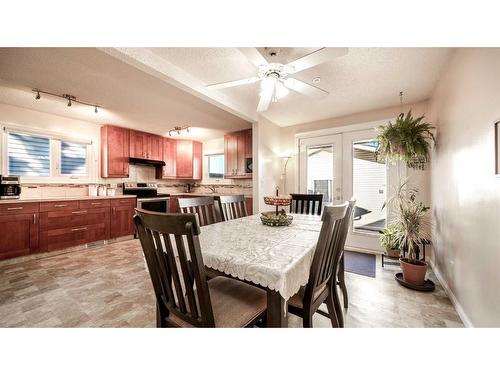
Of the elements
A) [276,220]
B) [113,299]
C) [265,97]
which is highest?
[265,97]

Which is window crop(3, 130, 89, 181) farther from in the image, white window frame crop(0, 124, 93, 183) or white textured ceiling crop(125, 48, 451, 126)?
white textured ceiling crop(125, 48, 451, 126)

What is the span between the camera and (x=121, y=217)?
3.81 m

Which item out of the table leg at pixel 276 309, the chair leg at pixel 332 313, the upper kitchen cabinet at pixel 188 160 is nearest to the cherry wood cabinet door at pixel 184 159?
the upper kitchen cabinet at pixel 188 160

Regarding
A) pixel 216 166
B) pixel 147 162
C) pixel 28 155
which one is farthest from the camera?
pixel 216 166

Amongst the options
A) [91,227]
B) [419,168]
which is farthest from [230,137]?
[419,168]

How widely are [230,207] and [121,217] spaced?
276 cm

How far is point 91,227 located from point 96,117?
6.33ft

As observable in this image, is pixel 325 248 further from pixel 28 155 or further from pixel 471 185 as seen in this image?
pixel 28 155

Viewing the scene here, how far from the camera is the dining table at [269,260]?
0.85m

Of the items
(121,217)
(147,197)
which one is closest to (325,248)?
(121,217)

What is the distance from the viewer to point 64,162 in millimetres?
3678

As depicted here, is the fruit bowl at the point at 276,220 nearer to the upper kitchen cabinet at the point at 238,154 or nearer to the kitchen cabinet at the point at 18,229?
the upper kitchen cabinet at the point at 238,154

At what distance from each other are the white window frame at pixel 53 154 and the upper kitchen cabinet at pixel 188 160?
179 cm

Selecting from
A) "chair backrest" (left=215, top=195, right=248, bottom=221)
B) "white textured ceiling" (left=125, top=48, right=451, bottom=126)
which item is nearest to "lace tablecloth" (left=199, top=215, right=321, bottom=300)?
"chair backrest" (left=215, top=195, right=248, bottom=221)
